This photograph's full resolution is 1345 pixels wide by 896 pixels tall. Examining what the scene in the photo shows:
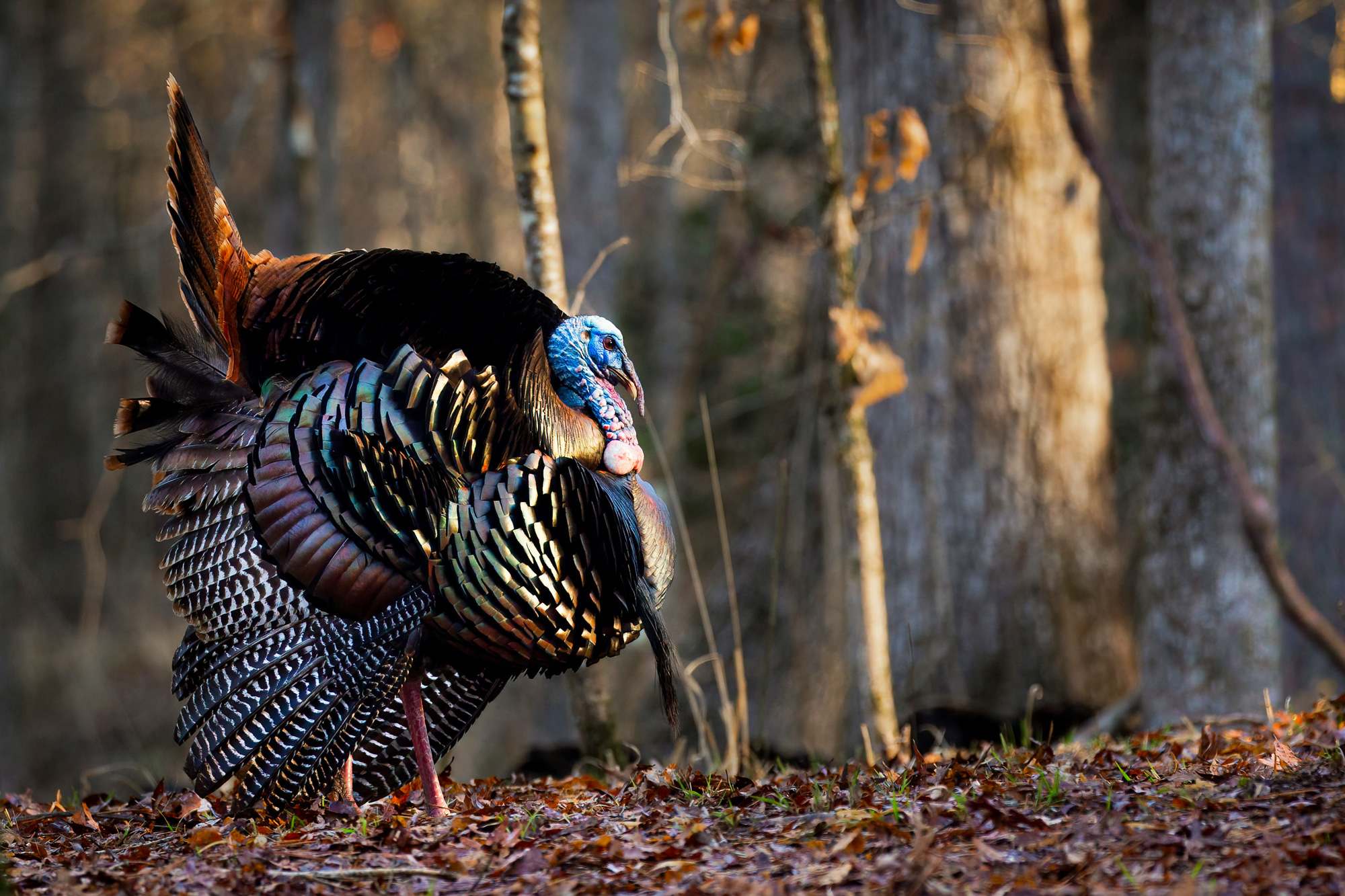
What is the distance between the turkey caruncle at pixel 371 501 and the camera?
10.5 feet

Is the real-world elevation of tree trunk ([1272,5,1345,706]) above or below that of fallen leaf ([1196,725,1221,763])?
above

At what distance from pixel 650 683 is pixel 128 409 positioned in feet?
16.8

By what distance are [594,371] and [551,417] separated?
27 cm

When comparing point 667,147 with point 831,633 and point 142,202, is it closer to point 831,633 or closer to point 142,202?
point 142,202

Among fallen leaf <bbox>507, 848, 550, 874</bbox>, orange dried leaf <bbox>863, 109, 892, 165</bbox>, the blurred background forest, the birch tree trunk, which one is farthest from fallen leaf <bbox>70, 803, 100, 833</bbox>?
orange dried leaf <bbox>863, 109, 892, 165</bbox>

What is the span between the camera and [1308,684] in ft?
24.0

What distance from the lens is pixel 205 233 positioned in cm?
365

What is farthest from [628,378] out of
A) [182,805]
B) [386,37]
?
[386,37]

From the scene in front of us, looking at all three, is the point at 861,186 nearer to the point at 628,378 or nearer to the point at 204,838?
the point at 628,378

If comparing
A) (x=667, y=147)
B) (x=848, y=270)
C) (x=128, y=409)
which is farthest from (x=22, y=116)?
(x=848, y=270)

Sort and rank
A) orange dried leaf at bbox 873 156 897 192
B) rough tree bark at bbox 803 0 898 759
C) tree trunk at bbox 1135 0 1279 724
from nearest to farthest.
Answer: orange dried leaf at bbox 873 156 897 192
rough tree bark at bbox 803 0 898 759
tree trunk at bbox 1135 0 1279 724

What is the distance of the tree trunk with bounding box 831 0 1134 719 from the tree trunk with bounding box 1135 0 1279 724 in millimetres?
641

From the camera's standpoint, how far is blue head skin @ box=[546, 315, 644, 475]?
354 centimetres

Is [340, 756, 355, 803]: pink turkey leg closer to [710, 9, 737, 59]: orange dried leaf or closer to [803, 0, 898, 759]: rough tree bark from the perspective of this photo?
[803, 0, 898, 759]: rough tree bark
